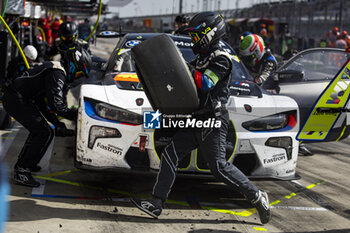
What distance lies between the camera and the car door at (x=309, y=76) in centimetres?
696

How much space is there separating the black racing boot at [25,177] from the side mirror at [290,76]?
130 inches

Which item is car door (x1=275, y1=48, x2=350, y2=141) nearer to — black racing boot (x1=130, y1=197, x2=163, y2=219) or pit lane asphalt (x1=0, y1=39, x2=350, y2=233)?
pit lane asphalt (x1=0, y1=39, x2=350, y2=233)

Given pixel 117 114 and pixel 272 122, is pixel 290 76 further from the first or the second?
pixel 117 114

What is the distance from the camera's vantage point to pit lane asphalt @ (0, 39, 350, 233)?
445 cm

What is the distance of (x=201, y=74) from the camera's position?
4.32m

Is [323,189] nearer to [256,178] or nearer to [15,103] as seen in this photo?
[256,178]

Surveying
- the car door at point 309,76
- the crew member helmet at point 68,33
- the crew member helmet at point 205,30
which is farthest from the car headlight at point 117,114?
the car door at point 309,76

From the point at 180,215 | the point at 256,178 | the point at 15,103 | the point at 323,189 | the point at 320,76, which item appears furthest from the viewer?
the point at 320,76

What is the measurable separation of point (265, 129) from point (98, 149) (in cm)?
156

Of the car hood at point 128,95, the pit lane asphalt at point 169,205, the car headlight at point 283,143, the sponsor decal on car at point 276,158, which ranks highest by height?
the car hood at point 128,95

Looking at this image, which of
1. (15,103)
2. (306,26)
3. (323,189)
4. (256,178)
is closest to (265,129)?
(256,178)

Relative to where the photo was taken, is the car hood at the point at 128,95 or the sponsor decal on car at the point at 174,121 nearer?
the sponsor decal on car at the point at 174,121

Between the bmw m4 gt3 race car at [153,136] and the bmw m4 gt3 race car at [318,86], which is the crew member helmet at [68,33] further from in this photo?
the bmw m4 gt3 race car at [318,86]

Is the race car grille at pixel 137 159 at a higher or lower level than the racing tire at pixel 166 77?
lower
